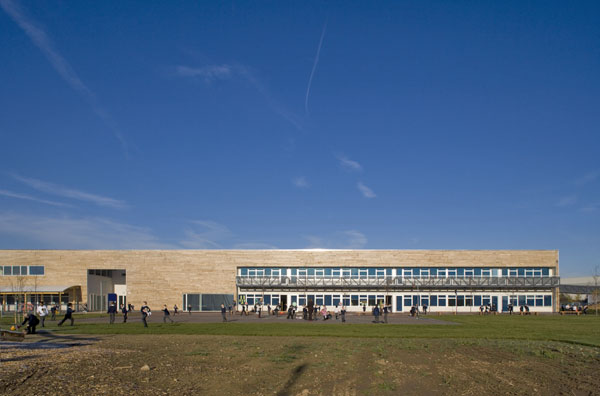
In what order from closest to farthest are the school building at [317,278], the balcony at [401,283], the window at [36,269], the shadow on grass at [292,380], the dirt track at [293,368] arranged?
the shadow on grass at [292,380]
the dirt track at [293,368]
the balcony at [401,283]
the school building at [317,278]
the window at [36,269]

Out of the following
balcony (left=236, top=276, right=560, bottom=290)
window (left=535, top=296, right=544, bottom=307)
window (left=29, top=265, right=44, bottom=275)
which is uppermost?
window (left=29, top=265, right=44, bottom=275)

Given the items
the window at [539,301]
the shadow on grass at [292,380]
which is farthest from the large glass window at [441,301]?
the shadow on grass at [292,380]

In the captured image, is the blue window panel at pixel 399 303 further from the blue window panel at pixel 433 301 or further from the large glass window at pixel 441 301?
the large glass window at pixel 441 301

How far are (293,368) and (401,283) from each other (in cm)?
4691

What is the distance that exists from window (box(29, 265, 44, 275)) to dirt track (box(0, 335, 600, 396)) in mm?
44878

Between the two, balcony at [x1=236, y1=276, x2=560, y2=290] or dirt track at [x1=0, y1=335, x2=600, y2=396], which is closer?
dirt track at [x1=0, y1=335, x2=600, y2=396]

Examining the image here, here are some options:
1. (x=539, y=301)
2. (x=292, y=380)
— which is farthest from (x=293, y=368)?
(x=539, y=301)

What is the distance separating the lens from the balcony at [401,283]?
2421 inches

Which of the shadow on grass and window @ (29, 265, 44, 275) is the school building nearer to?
window @ (29, 265, 44, 275)

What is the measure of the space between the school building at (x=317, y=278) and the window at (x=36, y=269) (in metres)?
0.10

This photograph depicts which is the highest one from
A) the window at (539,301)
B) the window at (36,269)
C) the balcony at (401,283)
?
the window at (36,269)

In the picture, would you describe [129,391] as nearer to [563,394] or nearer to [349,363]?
[349,363]

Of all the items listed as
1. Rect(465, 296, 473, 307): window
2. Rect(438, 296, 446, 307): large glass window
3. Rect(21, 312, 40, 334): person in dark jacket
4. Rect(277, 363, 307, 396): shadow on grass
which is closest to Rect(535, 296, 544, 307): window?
Rect(465, 296, 473, 307): window

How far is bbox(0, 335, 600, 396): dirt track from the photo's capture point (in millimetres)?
13359
